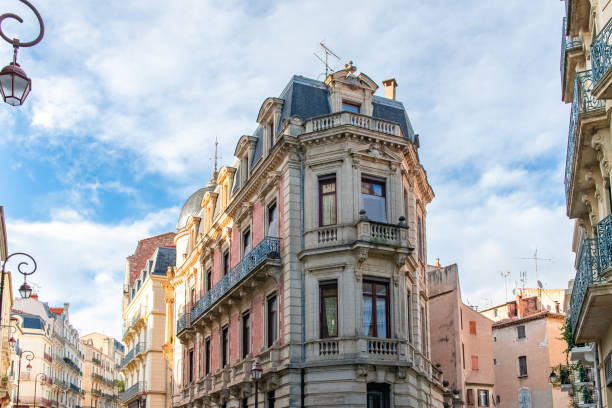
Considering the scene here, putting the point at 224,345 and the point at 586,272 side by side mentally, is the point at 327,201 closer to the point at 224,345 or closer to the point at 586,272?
the point at 224,345

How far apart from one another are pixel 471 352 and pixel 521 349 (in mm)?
12855

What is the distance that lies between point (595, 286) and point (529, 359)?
133 feet

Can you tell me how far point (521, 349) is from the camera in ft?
167

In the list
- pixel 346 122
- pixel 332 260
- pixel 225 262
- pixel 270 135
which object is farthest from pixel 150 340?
pixel 346 122

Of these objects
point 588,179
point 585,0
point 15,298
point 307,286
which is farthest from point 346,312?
point 15,298

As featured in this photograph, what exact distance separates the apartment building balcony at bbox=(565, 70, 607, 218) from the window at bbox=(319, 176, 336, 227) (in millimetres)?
9593

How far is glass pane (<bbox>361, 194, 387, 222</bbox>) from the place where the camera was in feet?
81.7

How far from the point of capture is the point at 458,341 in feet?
A: 116

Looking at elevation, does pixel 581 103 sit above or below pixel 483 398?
above

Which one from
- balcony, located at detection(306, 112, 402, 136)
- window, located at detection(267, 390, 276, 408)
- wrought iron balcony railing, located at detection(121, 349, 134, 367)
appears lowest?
window, located at detection(267, 390, 276, 408)

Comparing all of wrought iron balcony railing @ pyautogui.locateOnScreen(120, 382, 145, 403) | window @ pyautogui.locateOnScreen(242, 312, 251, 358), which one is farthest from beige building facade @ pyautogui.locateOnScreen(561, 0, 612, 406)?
wrought iron balcony railing @ pyautogui.locateOnScreen(120, 382, 145, 403)

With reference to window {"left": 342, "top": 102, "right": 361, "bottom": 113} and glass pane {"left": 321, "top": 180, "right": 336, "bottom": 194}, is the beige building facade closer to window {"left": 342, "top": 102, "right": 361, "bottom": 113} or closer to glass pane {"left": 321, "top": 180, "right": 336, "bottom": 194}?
glass pane {"left": 321, "top": 180, "right": 336, "bottom": 194}

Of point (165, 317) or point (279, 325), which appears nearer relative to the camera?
point (279, 325)

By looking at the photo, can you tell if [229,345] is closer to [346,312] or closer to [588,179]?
[346,312]
